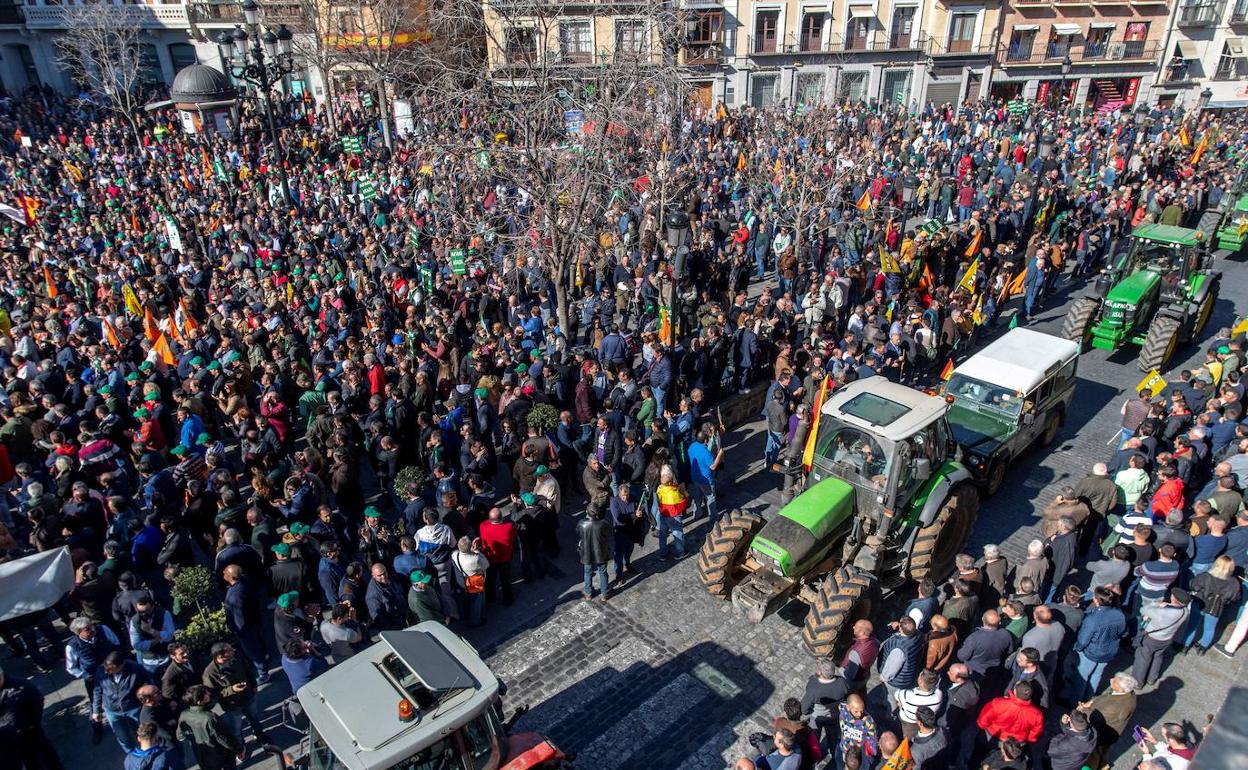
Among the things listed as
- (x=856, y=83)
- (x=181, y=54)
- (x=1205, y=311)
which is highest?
(x=181, y=54)

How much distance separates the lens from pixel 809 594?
348 inches

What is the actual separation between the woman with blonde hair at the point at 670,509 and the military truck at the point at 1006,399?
13.7ft

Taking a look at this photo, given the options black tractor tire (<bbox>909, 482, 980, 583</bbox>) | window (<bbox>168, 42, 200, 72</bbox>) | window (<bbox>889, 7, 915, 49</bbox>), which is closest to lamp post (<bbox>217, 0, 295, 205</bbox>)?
black tractor tire (<bbox>909, 482, 980, 583</bbox>)

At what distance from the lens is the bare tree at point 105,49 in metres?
38.3

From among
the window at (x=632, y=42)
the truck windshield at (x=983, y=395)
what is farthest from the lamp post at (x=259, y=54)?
the truck windshield at (x=983, y=395)

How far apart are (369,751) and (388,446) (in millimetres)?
5764

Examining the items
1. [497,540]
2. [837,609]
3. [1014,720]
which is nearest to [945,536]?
[837,609]

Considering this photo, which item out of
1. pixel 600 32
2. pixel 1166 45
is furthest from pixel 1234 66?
pixel 600 32

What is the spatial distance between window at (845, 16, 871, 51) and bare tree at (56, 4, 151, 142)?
33603mm

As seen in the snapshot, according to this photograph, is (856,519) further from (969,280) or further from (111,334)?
(111,334)

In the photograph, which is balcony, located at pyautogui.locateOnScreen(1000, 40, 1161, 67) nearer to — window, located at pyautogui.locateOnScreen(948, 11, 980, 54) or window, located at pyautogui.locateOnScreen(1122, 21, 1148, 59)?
window, located at pyautogui.locateOnScreen(1122, 21, 1148, 59)

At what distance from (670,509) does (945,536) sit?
11.1 feet

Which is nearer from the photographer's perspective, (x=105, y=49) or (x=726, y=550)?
(x=726, y=550)

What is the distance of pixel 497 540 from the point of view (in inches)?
364
